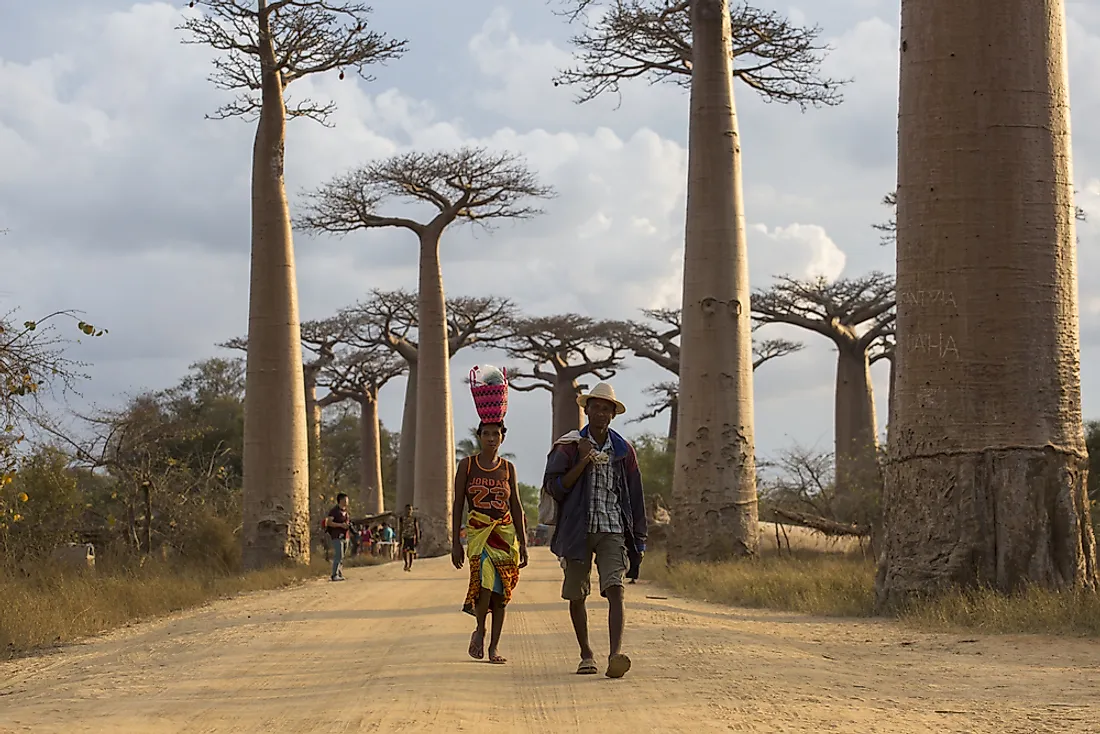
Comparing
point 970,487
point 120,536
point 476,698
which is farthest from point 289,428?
point 476,698

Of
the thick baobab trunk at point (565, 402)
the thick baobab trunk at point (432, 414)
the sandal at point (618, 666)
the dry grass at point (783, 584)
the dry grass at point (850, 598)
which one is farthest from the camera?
the thick baobab trunk at point (565, 402)

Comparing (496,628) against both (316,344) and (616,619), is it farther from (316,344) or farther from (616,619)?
(316,344)

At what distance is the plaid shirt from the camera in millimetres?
5492

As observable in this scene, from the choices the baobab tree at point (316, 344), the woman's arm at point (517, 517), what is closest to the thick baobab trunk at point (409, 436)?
the baobab tree at point (316, 344)

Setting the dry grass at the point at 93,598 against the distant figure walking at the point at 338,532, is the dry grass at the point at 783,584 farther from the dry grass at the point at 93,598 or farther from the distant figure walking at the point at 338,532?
the dry grass at the point at 93,598

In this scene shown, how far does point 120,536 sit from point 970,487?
368 inches

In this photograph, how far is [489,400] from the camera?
5.94m

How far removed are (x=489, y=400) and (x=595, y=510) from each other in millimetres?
767

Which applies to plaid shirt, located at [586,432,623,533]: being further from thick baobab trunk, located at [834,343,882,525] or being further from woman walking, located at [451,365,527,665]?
thick baobab trunk, located at [834,343,882,525]

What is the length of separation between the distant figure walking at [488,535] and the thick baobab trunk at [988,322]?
2.93 meters

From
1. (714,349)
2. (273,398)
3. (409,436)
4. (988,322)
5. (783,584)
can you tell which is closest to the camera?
(988,322)

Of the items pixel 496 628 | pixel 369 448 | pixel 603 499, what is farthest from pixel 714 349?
pixel 369 448

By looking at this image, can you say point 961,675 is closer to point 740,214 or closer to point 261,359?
point 740,214

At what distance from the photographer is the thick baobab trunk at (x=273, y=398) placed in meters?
14.7
